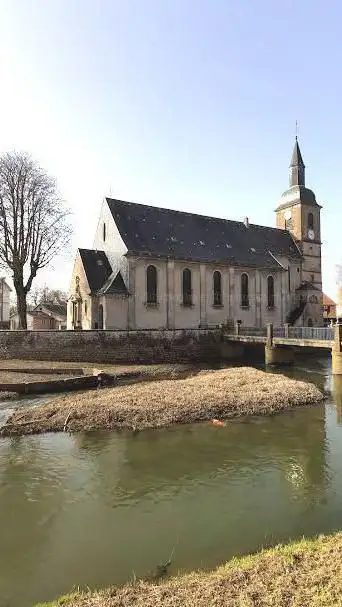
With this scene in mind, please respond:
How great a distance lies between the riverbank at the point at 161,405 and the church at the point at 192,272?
1557 centimetres

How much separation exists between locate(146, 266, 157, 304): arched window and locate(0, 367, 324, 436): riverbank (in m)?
15.7

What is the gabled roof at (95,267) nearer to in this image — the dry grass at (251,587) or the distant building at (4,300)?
the distant building at (4,300)

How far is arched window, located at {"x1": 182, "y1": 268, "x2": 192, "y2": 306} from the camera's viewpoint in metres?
35.8

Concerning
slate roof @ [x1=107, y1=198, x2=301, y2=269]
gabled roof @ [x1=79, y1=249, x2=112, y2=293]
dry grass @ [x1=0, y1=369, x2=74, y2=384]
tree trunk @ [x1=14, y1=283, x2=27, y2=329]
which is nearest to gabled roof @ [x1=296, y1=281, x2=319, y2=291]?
slate roof @ [x1=107, y1=198, x2=301, y2=269]

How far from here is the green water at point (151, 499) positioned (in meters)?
5.95

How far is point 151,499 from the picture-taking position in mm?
8094

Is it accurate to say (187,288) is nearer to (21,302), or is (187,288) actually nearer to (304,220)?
(21,302)

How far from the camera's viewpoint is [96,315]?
33.0 m

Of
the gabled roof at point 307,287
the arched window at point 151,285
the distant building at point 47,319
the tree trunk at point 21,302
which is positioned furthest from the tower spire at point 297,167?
the distant building at point 47,319

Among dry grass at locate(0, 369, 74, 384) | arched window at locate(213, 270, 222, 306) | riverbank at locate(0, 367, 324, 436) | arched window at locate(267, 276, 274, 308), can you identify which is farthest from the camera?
arched window at locate(267, 276, 274, 308)

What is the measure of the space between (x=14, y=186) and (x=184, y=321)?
54.7 feet

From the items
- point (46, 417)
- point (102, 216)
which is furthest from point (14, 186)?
point (46, 417)

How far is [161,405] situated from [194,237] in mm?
25556

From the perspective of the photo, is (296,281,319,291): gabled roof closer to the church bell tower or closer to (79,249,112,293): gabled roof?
the church bell tower
